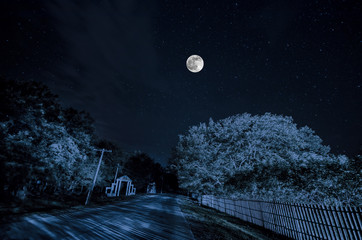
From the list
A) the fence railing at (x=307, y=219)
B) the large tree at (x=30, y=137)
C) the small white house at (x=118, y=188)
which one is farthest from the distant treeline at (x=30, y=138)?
the small white house at (x=118, y=188)

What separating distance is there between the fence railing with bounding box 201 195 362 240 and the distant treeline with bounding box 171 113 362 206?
5.05 metres

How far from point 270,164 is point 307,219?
413 inches

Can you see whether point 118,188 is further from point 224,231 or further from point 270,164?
point 224,231

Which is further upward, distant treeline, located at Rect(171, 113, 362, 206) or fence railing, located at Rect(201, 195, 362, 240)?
distant treeline, located at Rect(171, 113, 362, 206)

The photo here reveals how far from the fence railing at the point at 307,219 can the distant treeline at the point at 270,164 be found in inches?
199

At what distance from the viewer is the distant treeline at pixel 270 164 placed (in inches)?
534

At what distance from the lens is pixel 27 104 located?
9.82m

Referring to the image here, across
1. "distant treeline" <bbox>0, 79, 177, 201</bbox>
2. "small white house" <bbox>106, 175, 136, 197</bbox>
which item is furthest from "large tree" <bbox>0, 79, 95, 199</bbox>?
"small white house" <bbox>106, 175, 136, 197</bbox>

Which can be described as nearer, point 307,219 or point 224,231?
point 307,219

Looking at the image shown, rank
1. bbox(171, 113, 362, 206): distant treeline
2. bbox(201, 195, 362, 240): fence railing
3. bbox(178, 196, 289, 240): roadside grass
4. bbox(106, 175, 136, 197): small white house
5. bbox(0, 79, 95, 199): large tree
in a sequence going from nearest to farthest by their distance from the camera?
1. bbox(201, 195, 362, 240): fence railing
2. bbox(178, 196, 289, 240): roadside grass
3. bbox(0, 79, 95, 199): large tree
4. bbox(171, 113, 362, 206): distant treeline
5. bbox(106, 175, 136, 197): small white house

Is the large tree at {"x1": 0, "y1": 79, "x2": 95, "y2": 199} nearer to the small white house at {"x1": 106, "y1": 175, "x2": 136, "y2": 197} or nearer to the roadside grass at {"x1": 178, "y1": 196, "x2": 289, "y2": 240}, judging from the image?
the roadside grass at {"x1": 178, "y1": 196, "x2": 289, "y2": 240}

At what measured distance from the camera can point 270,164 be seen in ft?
55.8

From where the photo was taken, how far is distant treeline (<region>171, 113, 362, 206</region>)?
13570 millimetres

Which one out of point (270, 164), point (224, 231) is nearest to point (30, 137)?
point (224, 231)
